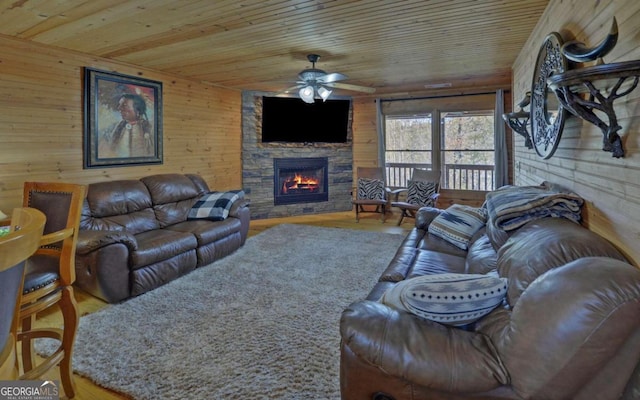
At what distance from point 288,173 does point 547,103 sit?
15.8ft

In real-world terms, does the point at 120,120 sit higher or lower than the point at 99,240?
higher

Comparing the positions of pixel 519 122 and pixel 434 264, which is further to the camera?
pixel 519 122

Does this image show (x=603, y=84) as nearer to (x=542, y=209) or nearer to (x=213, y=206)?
(x=542, y=209)

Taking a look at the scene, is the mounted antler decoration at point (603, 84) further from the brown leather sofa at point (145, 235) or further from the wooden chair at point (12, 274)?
the brown leather sofa at point (145, 235)

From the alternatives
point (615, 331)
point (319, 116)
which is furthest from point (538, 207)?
point (319, 116)

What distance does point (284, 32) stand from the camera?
10.9 feet

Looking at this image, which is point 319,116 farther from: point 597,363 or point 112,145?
point 597,363

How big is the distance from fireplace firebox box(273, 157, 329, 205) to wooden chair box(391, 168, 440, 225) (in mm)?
1617

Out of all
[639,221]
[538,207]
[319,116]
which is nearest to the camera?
[639,221]

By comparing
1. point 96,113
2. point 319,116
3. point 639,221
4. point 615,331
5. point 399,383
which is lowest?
point 399,383

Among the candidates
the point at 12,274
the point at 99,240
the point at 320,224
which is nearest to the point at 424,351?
the point at 12,274

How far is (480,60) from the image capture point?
14.3 feet

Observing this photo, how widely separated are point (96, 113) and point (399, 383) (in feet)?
14.3

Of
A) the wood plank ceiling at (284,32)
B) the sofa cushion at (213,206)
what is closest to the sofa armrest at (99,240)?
the sofa cushion at (213,206)
